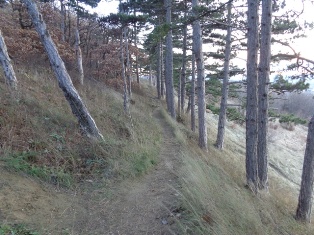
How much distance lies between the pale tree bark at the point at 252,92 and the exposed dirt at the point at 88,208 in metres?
2.80

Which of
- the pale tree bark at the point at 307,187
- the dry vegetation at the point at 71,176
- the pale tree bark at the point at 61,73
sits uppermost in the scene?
the pale tree bark at the point at 61,73

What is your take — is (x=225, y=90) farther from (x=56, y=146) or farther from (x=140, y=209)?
(x=140, y=209)

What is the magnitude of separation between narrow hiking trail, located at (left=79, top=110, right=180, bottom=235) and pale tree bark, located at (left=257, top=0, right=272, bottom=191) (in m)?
3.04

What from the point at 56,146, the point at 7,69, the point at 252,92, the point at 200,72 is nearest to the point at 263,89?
the point at 252,92

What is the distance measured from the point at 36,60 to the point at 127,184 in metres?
10.0

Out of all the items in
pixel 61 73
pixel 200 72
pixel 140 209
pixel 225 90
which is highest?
pixel 200 72

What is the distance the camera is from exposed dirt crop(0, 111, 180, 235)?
3572 millimetres

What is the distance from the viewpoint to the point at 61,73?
6680 mm

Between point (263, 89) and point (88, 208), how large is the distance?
560 centimetres

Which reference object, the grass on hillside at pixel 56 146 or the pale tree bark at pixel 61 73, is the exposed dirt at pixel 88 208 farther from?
the pale tree bark at pixel 61 73

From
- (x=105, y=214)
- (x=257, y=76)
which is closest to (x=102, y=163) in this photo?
(x=105, y=214)

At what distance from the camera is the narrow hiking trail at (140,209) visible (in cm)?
382

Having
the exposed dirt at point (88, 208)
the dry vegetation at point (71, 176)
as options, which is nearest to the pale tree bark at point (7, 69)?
the dry vegetation at point (71, 176)

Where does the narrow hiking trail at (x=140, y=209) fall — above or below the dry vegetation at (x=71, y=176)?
below
